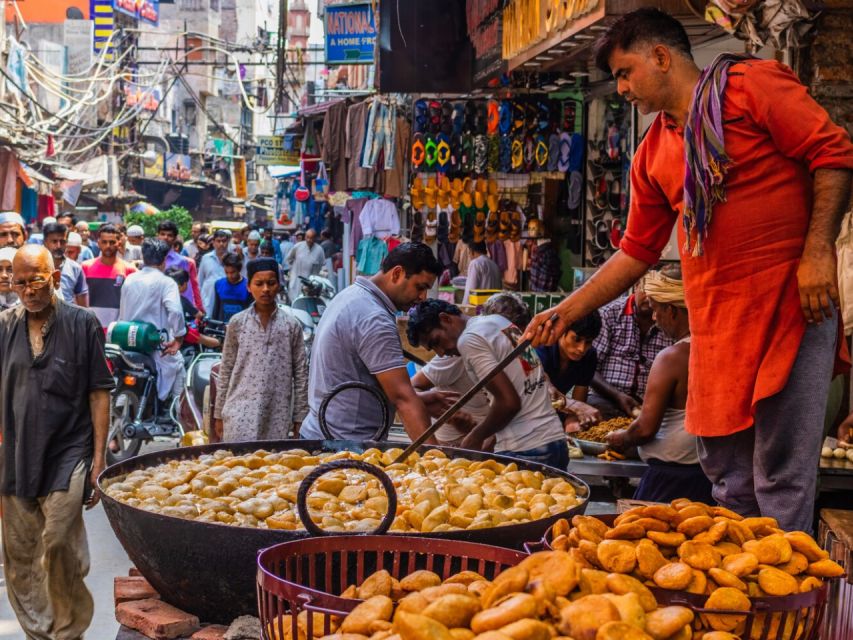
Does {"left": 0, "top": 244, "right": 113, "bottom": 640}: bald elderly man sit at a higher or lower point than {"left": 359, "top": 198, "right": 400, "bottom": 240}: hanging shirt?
lower

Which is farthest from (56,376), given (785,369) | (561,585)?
(561,585)

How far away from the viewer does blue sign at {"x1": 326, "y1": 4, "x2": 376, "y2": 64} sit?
1534 centimetres

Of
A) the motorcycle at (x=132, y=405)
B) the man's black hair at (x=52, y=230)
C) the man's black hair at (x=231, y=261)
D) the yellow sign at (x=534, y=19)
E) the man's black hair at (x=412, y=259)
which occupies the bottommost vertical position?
the motorcycle at (x=132, y=405)

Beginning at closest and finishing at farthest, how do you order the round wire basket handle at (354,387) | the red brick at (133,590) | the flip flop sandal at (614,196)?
the red brick at (133,590), the round wire basket handle at (354,387), the flip flop sandal at (614,196)

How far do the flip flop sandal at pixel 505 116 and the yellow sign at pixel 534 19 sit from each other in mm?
3315

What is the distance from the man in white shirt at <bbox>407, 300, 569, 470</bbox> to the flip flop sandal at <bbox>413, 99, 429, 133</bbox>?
7043 millimetres

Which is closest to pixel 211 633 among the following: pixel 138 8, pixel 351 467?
pixel 351 467

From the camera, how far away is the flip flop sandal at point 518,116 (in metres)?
11.9

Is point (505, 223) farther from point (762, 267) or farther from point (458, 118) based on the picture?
point (762, 267)

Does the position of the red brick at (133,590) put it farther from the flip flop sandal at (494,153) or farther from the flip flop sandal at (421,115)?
the flip flop sandal at (421,115)

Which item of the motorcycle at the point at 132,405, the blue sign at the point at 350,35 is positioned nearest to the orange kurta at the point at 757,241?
the motorcycle at the point at 132,405

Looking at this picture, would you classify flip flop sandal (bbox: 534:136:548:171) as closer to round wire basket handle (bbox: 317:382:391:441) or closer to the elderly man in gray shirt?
the elderly man in gray shirt

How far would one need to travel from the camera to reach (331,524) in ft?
9.86

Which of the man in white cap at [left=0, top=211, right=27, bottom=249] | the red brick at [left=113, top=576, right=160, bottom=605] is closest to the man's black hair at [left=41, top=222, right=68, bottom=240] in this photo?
the man in white cap at [left=0, top=211, right=27, bottom=249]
